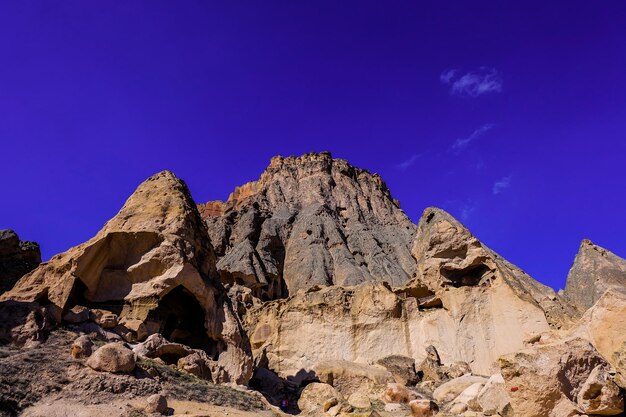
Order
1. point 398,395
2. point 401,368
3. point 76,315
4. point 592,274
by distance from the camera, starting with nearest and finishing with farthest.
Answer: point 76,315, point 398,395, point 401,368, point 592,274

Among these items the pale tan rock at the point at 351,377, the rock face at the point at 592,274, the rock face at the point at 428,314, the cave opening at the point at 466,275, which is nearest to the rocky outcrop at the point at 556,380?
the pale tan rock at the point at 351,377

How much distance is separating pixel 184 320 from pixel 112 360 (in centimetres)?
972

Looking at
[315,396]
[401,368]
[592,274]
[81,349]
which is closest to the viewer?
[81,349]

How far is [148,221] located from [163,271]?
306 centimetres

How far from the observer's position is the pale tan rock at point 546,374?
5797mm

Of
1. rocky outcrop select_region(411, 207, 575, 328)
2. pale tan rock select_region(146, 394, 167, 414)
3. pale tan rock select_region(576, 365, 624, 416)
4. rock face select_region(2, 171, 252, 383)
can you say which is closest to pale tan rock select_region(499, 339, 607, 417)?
pale tan rock select_region(576, 365, 624, 416)

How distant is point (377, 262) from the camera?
54062 mm

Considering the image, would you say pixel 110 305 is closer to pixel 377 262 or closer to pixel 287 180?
pixel 377 262

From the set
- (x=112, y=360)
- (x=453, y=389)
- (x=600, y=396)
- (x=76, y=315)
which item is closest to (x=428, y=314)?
(x=453, y=389)

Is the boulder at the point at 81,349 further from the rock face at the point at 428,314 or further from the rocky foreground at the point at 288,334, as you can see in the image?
the rock face at the point at 428,314

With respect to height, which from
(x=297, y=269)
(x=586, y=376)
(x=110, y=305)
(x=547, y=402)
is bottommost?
(x=547, y=402)

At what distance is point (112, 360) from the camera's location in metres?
11.0

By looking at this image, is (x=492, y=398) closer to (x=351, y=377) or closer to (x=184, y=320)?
(x=351, y=377)

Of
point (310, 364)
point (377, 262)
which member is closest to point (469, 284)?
point (310, 364)
